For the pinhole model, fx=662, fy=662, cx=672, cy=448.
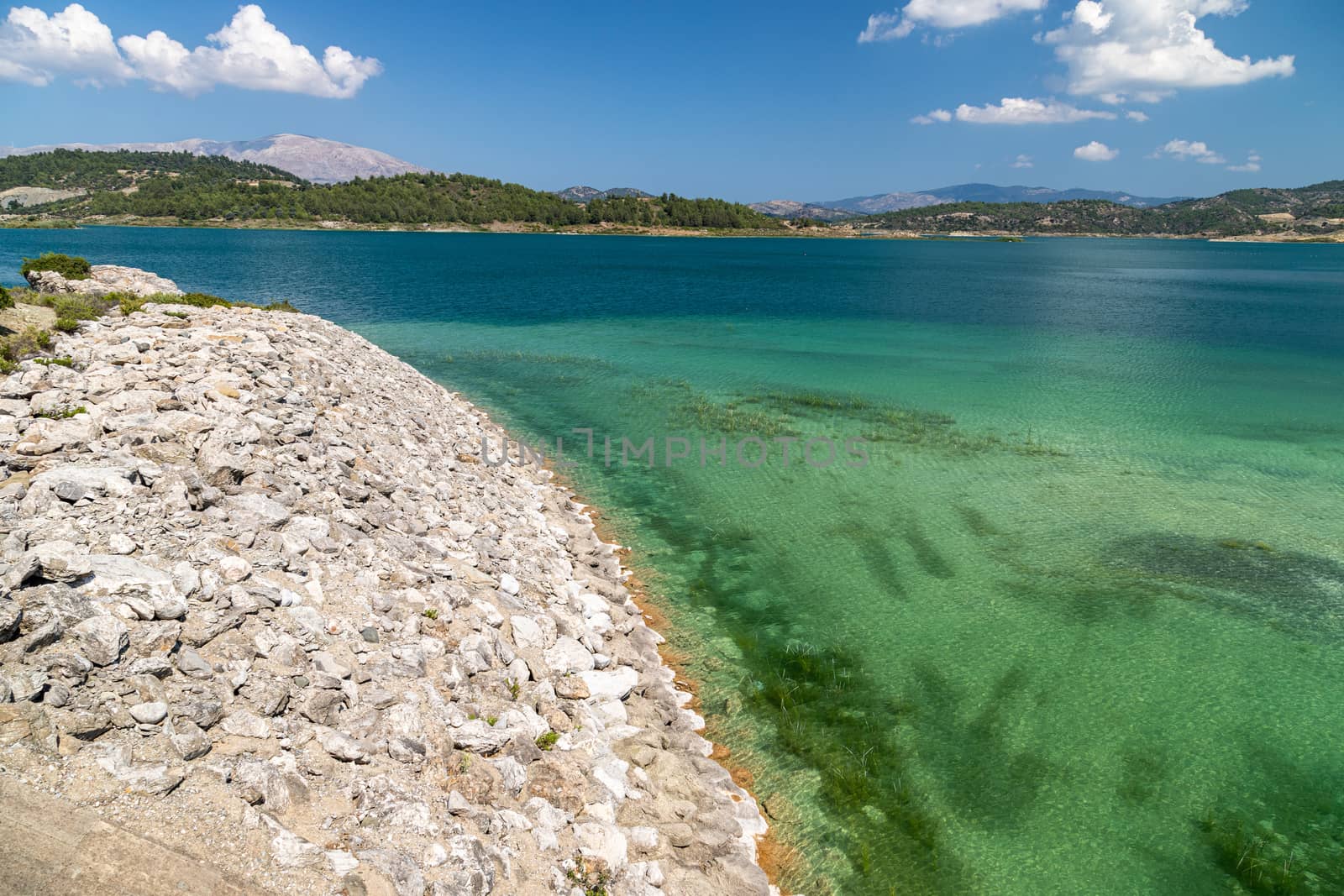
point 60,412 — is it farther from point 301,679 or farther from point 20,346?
point 301,679

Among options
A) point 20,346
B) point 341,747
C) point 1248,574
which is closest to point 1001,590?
point 1248,574

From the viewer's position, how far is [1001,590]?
15773 mm

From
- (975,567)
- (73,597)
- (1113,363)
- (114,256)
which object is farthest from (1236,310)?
(114,256)

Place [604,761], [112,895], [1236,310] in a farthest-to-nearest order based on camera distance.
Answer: [1236,310] < [604,761] < [112,895]

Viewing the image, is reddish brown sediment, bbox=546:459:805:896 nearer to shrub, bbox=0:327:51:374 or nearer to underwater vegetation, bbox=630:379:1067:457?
underwater vegetation, bbox=630:379:1067:457

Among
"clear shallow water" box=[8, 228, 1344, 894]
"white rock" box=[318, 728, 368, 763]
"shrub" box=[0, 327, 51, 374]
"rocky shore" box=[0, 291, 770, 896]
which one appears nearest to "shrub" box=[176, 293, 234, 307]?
"shrub" box=[0, 327, 51, 374]

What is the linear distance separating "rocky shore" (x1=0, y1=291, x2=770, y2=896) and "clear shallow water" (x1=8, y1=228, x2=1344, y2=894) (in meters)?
2.33

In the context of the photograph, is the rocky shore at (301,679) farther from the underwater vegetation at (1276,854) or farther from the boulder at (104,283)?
the boulder at (104,283)

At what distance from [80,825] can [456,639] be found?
492 cm

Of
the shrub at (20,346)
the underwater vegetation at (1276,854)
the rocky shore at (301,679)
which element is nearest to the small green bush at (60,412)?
the rocky shore at (301,679)

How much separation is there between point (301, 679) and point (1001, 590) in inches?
574

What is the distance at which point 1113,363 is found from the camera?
4262 cm

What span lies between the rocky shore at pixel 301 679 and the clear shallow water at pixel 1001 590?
7.64 ft

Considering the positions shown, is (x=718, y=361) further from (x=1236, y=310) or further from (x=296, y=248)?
(x=296, y=248)
